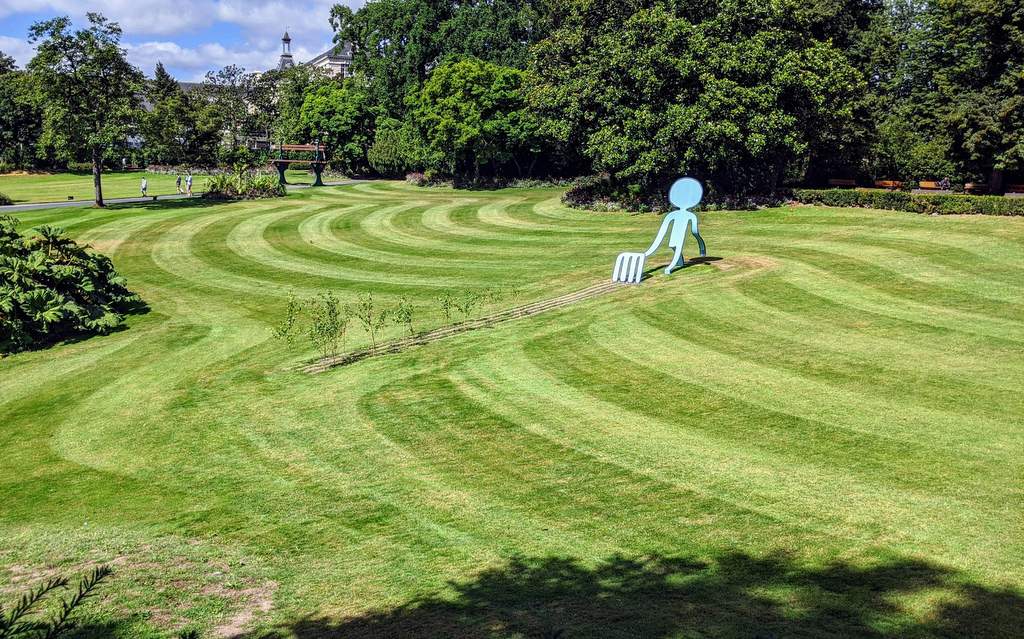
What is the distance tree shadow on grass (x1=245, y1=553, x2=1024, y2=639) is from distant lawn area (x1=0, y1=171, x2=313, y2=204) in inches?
2565

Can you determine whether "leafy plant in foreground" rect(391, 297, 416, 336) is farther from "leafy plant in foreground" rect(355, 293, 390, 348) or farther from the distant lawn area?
the distant lawn area

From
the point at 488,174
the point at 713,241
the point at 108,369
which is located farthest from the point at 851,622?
the point at 488,174

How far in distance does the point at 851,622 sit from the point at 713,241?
3303 centimetres

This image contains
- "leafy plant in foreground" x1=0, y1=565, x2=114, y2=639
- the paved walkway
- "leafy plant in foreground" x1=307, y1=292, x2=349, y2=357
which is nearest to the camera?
"leafy plant in foreground" x1=0, y1=565, x2=114, y2=639

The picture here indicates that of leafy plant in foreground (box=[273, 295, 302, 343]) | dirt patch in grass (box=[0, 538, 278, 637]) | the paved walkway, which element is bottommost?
dirt patch in grass (box=[0, 538, 278, 637])

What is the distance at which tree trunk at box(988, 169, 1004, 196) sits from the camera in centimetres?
5566

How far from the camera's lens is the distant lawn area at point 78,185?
234 ft

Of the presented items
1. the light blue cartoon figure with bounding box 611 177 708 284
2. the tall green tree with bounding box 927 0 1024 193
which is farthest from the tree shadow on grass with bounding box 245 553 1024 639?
the tall green tree with bounding box 927 0 1024 193

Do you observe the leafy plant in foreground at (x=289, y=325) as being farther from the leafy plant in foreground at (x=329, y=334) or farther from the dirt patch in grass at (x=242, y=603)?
the dirt patch in grass at (x=242, y=603)

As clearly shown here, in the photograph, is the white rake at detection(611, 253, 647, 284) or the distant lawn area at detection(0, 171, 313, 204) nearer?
the white rake at detection(611, 253, 647, 284)

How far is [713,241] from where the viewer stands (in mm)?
40656

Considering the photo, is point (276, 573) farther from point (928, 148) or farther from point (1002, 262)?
point (928, 148)

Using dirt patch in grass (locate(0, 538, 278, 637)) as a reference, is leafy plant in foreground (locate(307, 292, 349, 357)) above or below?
above

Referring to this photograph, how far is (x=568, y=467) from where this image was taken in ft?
48.4
